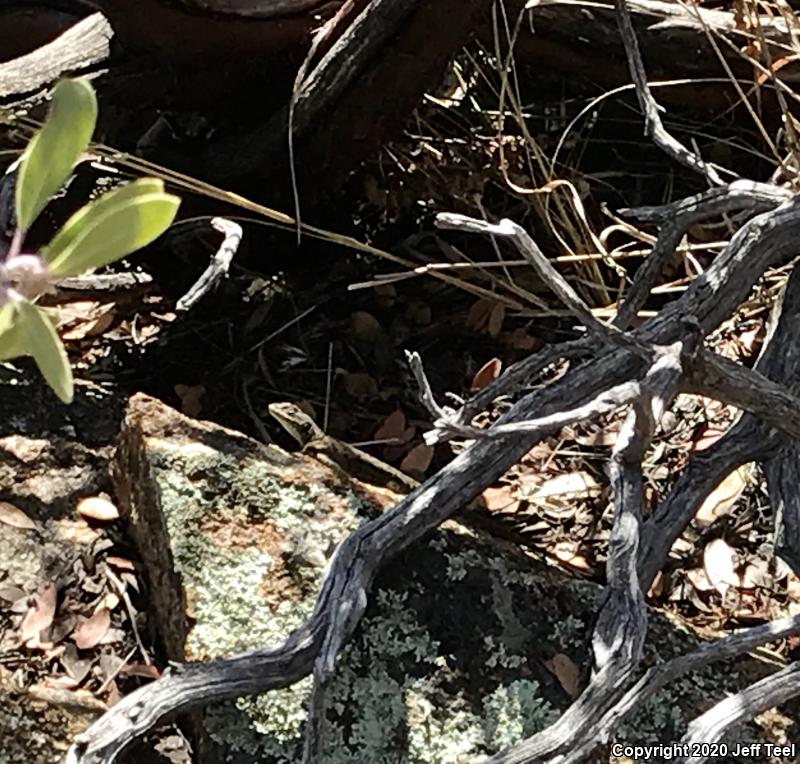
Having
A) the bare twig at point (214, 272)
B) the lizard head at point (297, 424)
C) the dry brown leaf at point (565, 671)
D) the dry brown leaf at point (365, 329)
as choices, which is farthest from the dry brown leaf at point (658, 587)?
the bare twig at point (214, 272)

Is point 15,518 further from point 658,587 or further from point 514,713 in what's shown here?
point 658,587

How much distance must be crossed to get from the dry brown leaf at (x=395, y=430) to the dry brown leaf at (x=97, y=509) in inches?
21.2

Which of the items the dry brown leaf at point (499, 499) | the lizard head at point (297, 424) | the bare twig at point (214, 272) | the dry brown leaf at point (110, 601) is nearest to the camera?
the bare twig at point (214, 272)

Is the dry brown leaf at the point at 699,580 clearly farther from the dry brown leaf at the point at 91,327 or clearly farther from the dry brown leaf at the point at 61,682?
the dry brown leaf at the point at 91,327

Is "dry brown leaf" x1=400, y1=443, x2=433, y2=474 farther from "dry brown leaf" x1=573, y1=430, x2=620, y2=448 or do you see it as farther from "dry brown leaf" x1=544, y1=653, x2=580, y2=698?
"dry brown leaf" x1=544, y1=653, x2=580, y2=698

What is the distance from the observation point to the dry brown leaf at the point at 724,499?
2.02 meters

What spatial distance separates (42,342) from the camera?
58 cm

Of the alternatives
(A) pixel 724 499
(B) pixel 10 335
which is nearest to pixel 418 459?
(A) pixel 724 499

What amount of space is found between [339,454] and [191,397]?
440mm

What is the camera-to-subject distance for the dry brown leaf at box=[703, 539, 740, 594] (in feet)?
6.34

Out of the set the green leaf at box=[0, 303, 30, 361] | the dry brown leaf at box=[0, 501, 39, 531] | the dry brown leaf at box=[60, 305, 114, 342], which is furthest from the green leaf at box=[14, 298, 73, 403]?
the dry brown leaf at box=[60, 305, 114, 342]

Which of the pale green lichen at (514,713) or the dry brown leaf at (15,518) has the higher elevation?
the pale green lichen at (514,713)

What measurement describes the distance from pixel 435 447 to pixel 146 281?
2.16ft

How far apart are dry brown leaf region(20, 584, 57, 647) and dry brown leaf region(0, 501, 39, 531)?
4.0 inches
